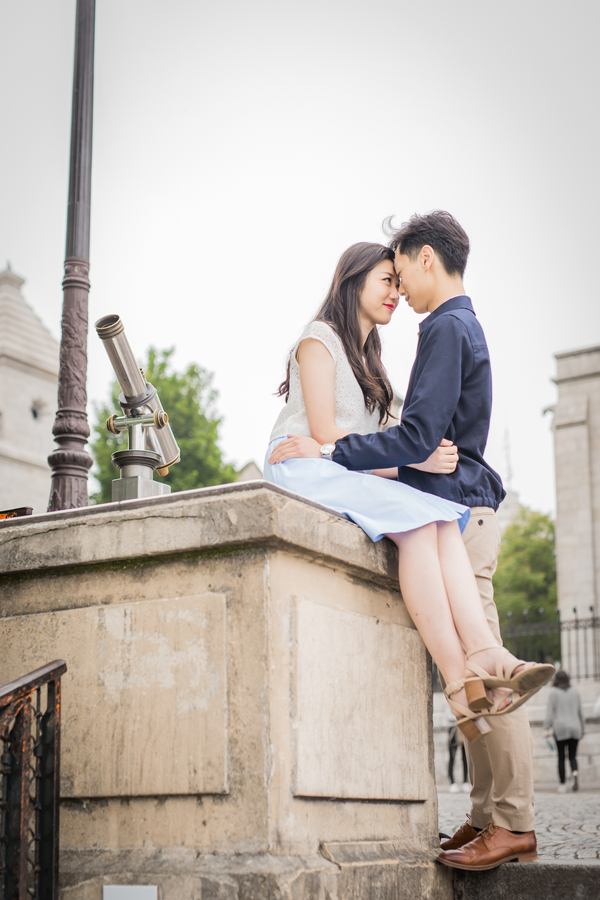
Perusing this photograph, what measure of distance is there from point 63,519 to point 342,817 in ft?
4.49

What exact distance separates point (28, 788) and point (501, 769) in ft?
5.41

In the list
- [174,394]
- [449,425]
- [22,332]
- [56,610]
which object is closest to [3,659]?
[56,610]

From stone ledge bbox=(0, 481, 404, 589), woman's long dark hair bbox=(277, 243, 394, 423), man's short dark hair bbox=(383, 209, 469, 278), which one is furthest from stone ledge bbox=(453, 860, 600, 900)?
man's short dark hair bbox=(383, 209, 469, 278)

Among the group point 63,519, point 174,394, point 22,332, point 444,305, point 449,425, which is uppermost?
point 22,332

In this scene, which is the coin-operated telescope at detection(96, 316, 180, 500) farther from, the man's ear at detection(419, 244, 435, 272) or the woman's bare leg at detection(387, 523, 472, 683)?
the man's ear at detection(419, 244, 435, 272)

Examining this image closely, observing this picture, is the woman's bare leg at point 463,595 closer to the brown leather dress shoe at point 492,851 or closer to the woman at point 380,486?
the woman at point 380,486

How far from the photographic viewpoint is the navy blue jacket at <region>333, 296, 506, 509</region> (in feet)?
10.7

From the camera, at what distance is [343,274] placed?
3938 mm

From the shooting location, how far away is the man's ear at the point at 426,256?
3.70 m

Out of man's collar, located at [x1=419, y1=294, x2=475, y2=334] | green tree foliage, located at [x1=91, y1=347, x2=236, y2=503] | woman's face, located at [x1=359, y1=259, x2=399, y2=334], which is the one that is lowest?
man's collar, located at [x1=419, y1=294, x2=475, y2=334]

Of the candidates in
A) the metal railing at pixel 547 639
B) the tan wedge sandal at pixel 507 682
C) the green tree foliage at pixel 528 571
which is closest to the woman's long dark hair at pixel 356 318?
the tan wedge sandal at pixel 507 682

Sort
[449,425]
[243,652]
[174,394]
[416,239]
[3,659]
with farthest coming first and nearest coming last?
[174,394] < [416,239] < [449,425] < [3,659] < [243,652]

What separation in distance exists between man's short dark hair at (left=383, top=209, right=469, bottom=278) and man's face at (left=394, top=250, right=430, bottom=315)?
3 centimetres

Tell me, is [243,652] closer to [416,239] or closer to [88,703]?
[88,703]
